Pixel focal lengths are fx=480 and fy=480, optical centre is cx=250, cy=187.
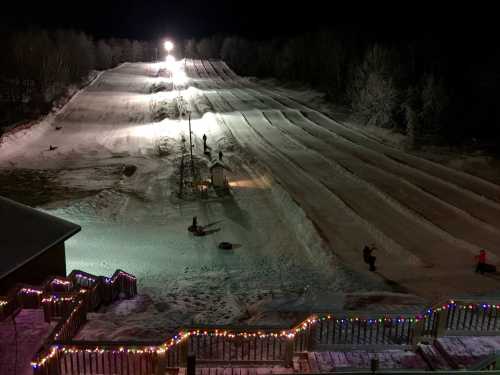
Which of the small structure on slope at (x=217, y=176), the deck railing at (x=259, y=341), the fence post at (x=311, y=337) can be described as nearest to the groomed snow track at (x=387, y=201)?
the small structure on slope at (x=217, y=176)

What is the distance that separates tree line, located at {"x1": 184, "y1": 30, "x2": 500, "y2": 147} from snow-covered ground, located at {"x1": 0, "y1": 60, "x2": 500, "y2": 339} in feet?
13.5

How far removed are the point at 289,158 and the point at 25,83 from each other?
39.7 metres

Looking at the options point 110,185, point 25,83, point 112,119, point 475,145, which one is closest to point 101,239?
point 110,185

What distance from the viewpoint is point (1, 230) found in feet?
41.8

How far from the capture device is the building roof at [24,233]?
39.8 feet

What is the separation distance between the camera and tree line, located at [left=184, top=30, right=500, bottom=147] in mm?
38438

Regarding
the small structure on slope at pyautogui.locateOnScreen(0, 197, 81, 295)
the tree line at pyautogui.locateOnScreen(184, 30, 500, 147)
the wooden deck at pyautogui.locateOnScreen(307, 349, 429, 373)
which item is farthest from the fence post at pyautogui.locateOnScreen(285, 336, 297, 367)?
the tree line at pyautogui.locateOnScreen(184, 30, 500, 147)

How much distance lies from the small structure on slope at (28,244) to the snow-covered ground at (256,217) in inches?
95.7

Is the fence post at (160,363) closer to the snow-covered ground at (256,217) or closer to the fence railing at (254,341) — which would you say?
the fence railing at (254,341)

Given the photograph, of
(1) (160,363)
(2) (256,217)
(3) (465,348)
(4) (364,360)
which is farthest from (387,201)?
(1) (160,363)

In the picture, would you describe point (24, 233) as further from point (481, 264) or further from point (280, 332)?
point (481, 264)

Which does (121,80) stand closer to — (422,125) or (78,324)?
(422,125)

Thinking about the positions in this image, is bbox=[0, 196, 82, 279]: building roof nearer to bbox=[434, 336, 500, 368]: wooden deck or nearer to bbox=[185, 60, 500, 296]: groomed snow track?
bbox=[434, 336, 500, 368]: wooden deck

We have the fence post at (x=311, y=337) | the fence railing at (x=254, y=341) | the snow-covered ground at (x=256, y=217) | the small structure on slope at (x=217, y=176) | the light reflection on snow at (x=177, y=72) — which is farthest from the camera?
the light reflection on snow at (x=177, y=72)
